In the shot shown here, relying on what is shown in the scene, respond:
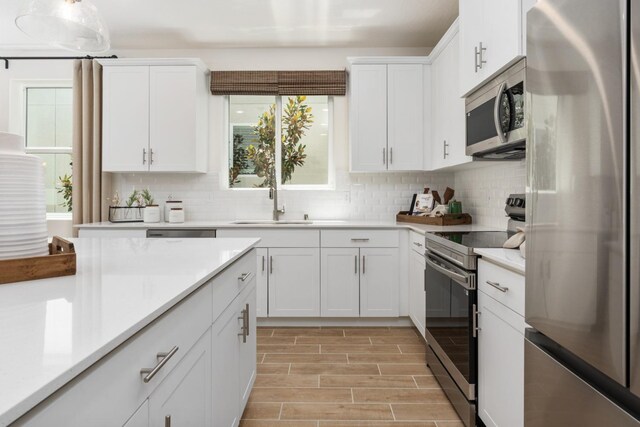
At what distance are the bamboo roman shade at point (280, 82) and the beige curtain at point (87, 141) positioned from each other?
1.20 meters

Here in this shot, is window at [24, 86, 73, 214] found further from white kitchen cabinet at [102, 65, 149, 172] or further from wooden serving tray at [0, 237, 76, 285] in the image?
wooden serving tray at [0, 237, 76, 285]

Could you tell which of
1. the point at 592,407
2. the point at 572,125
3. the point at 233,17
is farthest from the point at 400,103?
the point at 592,407

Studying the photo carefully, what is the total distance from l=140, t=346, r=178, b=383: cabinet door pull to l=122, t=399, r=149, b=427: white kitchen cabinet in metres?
0.06

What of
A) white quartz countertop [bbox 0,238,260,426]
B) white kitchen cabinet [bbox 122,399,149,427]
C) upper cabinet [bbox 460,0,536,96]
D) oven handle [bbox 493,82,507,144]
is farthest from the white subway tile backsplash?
white kitchen cabinet [bbox 122,399,149,427]

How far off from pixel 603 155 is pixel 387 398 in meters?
1.89

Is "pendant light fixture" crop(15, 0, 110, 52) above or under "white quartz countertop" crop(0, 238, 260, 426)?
above

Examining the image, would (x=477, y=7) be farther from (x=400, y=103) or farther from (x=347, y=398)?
(x=347, y=398)

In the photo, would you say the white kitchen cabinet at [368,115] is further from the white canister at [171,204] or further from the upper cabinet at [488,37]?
the white canister at [171,204]

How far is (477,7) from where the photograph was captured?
242 cm

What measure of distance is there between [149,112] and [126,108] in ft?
0.76

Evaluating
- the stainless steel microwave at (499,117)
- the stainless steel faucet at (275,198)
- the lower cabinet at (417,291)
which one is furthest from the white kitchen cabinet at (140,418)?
the stainless steel faucet at (275,198)

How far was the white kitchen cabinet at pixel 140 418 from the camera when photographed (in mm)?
778

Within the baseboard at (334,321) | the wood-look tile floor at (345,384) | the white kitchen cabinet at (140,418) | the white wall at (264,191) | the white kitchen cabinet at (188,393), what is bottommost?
the wood-look tile floor at (345,384)

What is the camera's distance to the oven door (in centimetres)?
196
